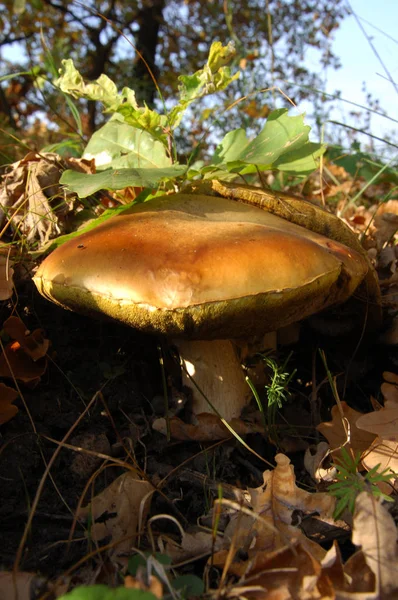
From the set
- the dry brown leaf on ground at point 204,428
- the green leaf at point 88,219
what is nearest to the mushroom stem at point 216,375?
the dry brown leaf on ground at point 204,428

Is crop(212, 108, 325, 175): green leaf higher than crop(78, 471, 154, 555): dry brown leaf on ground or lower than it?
higher

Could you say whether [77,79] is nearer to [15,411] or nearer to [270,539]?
[15,411]

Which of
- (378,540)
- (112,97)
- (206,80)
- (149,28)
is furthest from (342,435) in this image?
(149,28)

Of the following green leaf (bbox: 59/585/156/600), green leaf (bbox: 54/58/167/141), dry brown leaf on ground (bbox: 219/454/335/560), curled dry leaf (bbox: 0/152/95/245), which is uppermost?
green leaf (bbox: 54/58/167/141)

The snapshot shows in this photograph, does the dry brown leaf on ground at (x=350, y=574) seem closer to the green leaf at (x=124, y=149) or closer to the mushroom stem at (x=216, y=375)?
the mushroom stem at (x=216, y=375)

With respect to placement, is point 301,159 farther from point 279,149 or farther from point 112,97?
point 112,97

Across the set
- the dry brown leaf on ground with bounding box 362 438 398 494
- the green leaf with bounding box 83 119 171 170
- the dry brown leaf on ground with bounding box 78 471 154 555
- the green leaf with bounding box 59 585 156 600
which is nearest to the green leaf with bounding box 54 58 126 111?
the green leaf with bounding box 83 119 171 170

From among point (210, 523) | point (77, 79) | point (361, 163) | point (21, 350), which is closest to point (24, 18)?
point (361, 163)

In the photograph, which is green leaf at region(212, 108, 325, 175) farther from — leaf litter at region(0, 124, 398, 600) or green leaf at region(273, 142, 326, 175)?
leaf litter at region(0, 124, 398, 600)
